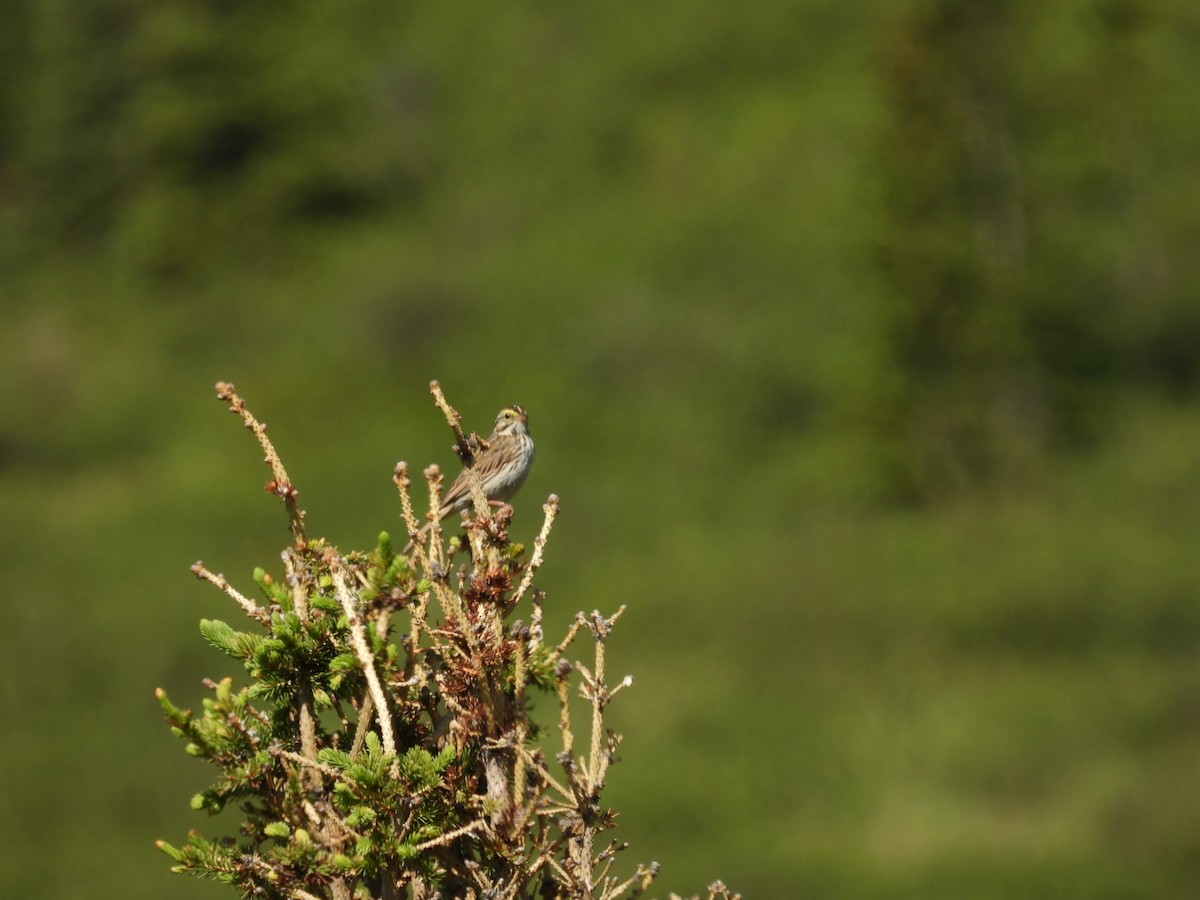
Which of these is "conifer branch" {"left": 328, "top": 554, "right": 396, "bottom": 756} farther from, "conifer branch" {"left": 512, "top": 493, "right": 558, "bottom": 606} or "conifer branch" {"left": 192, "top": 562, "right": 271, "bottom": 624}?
"conifer branch" {"left": 512, "top": 493, "right": 558, "bottom": 606}

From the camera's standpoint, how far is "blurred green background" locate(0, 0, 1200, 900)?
23609 millimetres

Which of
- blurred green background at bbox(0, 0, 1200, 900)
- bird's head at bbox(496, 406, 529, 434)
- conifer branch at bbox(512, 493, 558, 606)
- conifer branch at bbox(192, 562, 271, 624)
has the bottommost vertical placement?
conifer branch at bbox(192, 562, 271, 624)

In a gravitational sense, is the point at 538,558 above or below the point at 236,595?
above

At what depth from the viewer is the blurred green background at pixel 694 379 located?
23609mm

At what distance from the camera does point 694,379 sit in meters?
35.0

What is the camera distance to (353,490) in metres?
32.3

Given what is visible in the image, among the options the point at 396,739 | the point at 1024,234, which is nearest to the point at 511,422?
the point at 396,739

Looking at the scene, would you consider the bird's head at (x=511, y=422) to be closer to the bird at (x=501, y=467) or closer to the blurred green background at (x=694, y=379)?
the bird at (x=501, y=467)

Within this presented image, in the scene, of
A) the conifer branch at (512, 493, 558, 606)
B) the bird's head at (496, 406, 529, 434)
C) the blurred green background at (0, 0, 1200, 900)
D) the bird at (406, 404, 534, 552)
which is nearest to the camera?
the conifer branch at (512, 493, 558, 606)

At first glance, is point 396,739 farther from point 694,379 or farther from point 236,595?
point 694,379

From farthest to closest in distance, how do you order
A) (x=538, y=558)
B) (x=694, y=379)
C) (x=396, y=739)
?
(x=694, y=379) → (x=396, y=739) → (x=538, y=558)

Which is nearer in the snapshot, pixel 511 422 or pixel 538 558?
pixel 538 558

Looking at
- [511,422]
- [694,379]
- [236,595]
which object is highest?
[694,379]

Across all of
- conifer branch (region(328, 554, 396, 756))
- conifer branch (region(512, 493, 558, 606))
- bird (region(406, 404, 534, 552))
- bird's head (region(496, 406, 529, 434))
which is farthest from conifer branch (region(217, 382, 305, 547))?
bird's head (region(496, 406, 529, 434))
